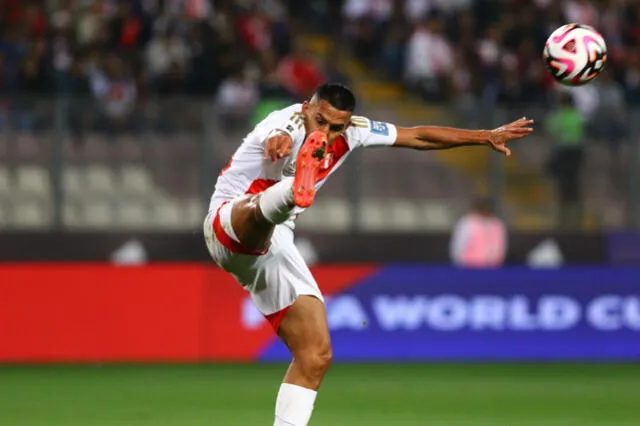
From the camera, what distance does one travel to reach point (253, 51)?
1958cm

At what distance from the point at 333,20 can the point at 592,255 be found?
229 inches

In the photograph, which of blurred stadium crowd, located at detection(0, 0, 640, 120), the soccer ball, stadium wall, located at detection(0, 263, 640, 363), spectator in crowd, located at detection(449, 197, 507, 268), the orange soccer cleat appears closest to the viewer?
the orange soccer cleat

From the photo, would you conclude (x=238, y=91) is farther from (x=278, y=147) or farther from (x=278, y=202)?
(x=278, y=202)

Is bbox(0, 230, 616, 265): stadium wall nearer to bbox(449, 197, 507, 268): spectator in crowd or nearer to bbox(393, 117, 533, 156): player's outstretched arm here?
bbox(449, 197, 507, 268): spectator in crowd

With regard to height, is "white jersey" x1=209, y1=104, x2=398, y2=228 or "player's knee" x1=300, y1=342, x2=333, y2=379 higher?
"white jersey" x1=209, y1=104, x2=398, y2=228

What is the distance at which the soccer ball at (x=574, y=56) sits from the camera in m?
8.77

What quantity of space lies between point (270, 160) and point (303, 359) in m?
1.17

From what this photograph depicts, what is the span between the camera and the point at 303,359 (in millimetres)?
7934

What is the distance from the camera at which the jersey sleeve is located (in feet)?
27.6

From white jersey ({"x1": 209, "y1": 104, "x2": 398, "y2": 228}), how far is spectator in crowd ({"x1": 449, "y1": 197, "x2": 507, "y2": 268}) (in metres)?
9.39

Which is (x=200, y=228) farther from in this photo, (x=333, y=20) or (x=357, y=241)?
(x=333, y=20)

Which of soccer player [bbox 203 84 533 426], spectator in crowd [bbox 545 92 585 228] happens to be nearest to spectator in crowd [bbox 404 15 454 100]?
spectator in crowd [bbox 545 92 585 228]

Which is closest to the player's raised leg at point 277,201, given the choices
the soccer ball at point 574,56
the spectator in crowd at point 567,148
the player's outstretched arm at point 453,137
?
the player's outstretched arm at point 453,137

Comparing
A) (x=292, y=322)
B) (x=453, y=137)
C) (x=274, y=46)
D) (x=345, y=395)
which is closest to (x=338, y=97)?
(x=453, y=137)
